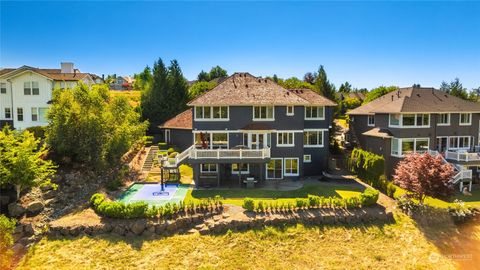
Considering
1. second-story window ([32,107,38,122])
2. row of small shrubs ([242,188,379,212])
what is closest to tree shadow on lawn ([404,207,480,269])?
row of small shrubs ([242,188,379,212])

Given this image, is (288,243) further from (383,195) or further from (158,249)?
(383,195)

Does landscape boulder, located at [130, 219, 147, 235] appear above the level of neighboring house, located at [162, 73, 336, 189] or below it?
below

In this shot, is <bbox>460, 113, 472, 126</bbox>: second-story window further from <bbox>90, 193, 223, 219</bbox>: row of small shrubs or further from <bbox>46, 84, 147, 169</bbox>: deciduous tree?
<bbox>46, 84, 147, 169</bbox>: deciduous tree

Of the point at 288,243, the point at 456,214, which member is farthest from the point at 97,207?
the point at 456,214

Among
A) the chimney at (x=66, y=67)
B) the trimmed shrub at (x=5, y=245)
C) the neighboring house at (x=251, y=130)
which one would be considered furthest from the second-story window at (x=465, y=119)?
the chimney at (x=66, y=67)

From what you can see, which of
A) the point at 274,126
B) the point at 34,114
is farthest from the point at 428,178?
the point at 34,114
